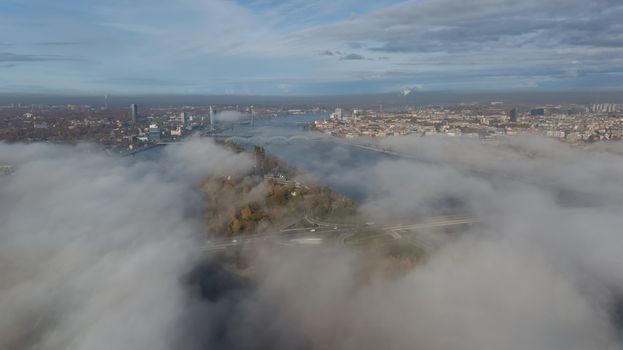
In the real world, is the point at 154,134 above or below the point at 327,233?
above

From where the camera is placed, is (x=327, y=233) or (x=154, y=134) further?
(x=154, y=134)

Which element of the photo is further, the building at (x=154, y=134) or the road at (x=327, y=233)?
the building at (x=154, y=134)

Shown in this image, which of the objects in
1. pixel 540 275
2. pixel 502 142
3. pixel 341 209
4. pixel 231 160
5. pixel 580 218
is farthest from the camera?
pixel 502 142

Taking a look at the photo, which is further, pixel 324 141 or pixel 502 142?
pixel 324 141

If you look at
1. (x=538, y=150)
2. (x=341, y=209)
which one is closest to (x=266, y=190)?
(x=341, y=209)

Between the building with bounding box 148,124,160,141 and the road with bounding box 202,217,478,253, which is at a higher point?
the building with bounding box 148,124,160,141

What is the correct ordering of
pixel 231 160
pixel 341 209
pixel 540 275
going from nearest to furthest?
pixel 540 275 → pixel 341 209 → pixel 231 160

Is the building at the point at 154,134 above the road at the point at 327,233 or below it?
above

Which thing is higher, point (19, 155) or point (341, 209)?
point (19, 155)

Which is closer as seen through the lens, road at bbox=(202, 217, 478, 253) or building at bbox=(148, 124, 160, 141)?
road at bbox=(202, 217, 478, 253)

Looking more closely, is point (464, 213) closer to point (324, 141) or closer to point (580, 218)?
point (580, 218)
